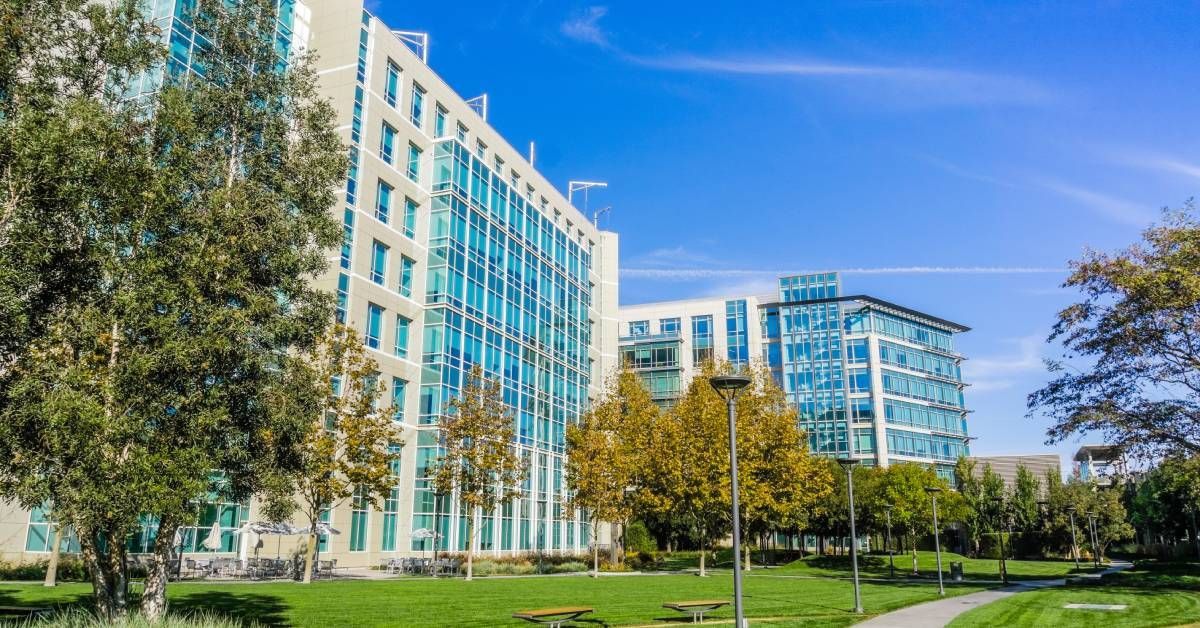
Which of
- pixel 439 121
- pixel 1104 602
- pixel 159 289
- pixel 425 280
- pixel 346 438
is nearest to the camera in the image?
pixel 159 289

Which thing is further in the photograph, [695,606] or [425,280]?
[425,280]

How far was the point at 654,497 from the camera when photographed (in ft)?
153

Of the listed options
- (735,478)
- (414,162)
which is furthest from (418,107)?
(735,478)

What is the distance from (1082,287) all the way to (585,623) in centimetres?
2536

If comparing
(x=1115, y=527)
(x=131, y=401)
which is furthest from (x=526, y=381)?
(x=1115, y=527)

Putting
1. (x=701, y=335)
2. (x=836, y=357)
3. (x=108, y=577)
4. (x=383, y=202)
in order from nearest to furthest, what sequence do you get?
(x=108, y=577)
(x=383, y=202)
(x=836, y=357)
(x=701, y=335)

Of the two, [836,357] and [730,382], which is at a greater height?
[836,357]

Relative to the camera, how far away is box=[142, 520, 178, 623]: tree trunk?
1463 cm

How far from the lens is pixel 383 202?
4897 centimetres

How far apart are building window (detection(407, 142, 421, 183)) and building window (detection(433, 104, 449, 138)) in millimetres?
2496

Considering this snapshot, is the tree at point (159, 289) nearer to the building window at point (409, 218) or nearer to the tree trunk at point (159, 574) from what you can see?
the tree trunk at point (159, 574)

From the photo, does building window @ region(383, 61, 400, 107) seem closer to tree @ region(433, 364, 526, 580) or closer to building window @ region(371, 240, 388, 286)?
building window @ region(371, 240, 388, 286)

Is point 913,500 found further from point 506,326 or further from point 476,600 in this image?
point 476,600

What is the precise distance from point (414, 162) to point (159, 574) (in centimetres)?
4093
